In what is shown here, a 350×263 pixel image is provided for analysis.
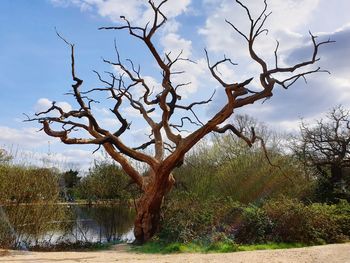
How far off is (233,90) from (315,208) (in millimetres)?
4738

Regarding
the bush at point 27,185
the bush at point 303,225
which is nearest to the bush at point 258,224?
the bush at point 303,225

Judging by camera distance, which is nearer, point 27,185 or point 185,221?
point 185,221

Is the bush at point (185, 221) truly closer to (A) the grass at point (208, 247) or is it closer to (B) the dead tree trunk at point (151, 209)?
(B) the dead tree trunk at point (151, 209)

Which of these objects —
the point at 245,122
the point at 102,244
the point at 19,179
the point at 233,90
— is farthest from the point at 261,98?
the point at 245,122

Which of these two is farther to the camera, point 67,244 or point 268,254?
point 67,244

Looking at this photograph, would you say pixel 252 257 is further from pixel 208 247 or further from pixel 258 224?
pixel 258 224

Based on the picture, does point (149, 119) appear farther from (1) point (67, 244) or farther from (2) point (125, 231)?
(2) point (125, 231)

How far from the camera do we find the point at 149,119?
57.8 ft

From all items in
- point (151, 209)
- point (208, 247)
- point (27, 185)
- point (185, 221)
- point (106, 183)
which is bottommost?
point (208, 247)

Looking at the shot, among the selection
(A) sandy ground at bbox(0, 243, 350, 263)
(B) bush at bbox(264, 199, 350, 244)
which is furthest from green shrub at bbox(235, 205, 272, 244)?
(A) sandy ground at bbox(0, 243, 350, 263)

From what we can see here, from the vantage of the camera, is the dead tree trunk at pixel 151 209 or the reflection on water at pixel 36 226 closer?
the reflection on water at pixel 36 226

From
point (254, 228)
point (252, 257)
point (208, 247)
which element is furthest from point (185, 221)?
point (252, 257)

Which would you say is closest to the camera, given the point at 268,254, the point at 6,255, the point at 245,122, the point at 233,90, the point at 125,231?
the point at 268,254

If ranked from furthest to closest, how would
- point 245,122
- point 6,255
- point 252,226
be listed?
1. point 245,122
2. point 252,226
3. point 6,255
